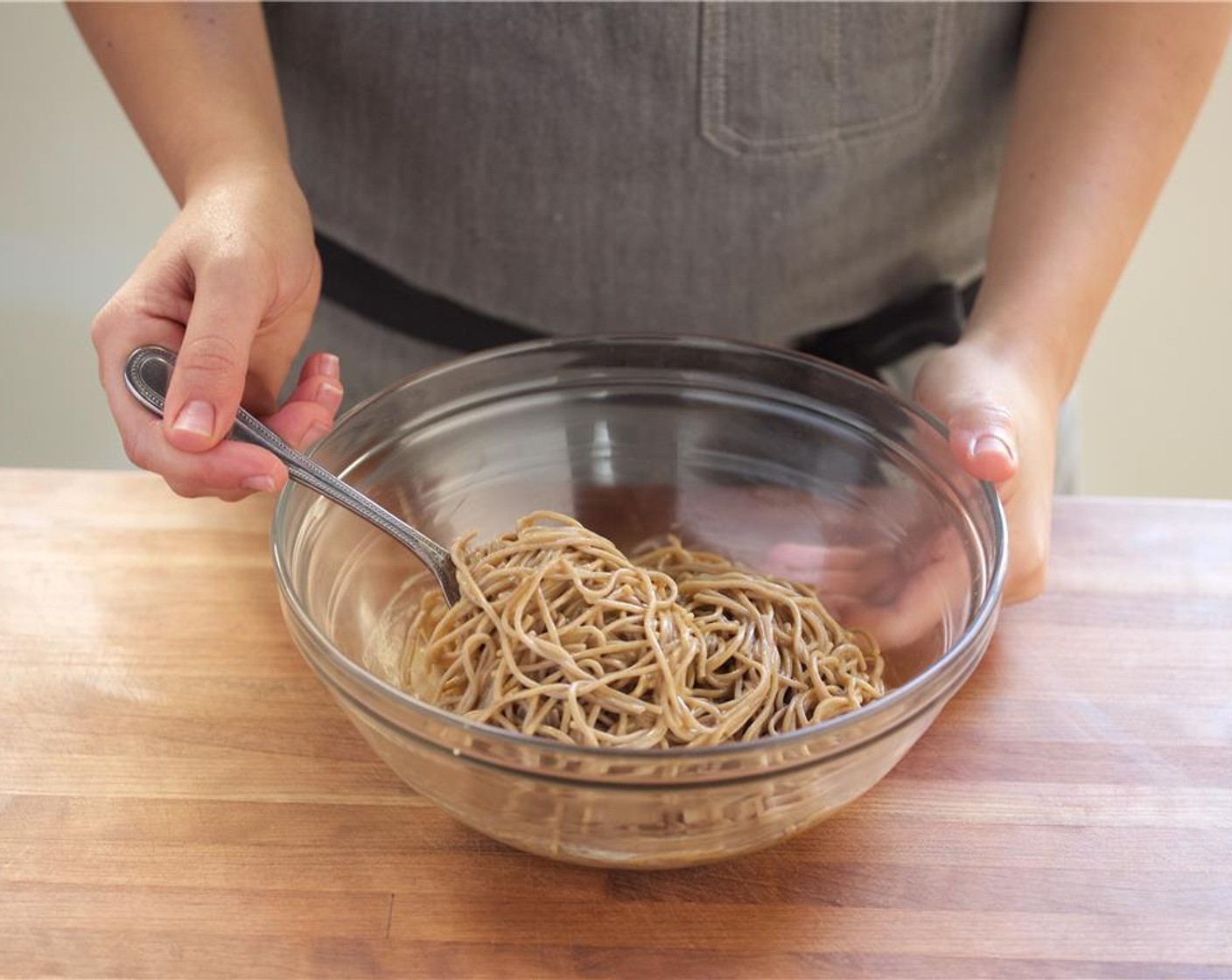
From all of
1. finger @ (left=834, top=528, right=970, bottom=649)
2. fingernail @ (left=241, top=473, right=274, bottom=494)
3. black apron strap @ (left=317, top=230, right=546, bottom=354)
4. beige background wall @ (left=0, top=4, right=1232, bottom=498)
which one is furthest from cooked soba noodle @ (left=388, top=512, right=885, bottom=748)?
beige background wall @ (left=0, top=4, right=1232, bottom=498)

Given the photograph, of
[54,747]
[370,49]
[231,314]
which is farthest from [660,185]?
[54,747]

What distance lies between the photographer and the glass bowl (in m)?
0.82

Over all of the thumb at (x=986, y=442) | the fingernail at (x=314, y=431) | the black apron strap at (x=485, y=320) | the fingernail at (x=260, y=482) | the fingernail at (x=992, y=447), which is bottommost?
the black apron strap at (x=485, y=320)

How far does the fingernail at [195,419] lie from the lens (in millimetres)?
924

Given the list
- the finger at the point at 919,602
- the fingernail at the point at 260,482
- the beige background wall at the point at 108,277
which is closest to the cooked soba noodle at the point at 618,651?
the finger at the point at 919,602

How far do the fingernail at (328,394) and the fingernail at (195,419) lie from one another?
0.20 metres

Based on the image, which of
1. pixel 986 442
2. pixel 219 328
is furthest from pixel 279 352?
pixel 986 442

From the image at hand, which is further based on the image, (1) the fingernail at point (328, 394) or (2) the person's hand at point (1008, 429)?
(1) the fingernail at point (328, 394)

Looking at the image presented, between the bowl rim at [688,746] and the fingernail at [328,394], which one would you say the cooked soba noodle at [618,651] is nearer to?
the bowl rim at [688,746]

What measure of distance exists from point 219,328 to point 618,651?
16.0 inches

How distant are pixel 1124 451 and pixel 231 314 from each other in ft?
7.76

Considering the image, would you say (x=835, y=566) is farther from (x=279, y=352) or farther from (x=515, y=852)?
Result: (x=279, y=352)

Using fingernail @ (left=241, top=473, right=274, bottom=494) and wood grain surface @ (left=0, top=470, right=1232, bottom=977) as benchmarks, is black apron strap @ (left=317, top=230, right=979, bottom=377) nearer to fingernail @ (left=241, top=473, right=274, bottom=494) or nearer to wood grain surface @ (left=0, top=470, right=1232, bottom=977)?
wood grain surface @ (left=0, top=470, right=1232, bottom=977)

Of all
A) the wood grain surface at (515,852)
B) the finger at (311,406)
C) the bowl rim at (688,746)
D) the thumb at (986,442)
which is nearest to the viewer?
the bowl rim at (688,746)
